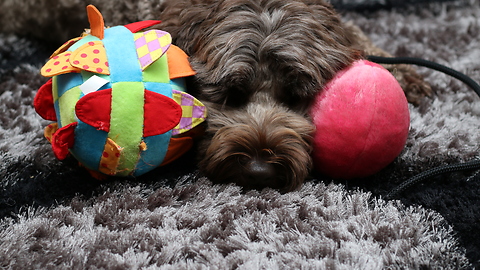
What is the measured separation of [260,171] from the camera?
1659 millimetres

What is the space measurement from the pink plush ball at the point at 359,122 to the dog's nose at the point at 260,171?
215 millimetres

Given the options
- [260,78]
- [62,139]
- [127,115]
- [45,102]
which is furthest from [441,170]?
[45,102]

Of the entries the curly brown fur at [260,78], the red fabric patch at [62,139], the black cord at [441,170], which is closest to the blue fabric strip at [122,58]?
the red fabric patch at [62,139]

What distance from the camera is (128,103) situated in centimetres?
152

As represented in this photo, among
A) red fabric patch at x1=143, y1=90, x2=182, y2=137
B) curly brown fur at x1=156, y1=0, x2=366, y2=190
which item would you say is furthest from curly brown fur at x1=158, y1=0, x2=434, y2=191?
red fabric patch at x1=143, y1=90, x2=182, y2=137

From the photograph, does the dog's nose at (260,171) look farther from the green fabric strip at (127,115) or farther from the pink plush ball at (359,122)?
the green fabric strip at (127,115)

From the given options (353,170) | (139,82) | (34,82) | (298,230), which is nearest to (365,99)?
(353,170)

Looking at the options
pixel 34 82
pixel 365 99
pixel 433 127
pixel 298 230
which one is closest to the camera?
pixel 298 230

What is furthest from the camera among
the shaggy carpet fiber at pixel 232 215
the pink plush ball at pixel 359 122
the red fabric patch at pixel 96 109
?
the pink plush ball at pixel 359 122

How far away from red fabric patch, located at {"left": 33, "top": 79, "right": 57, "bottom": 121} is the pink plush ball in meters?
0.99

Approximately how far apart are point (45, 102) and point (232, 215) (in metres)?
0.82

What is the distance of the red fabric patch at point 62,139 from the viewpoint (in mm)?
1496

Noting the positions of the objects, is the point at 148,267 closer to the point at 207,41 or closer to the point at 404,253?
the point at 404,253

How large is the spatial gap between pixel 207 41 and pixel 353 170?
0.77 meters
